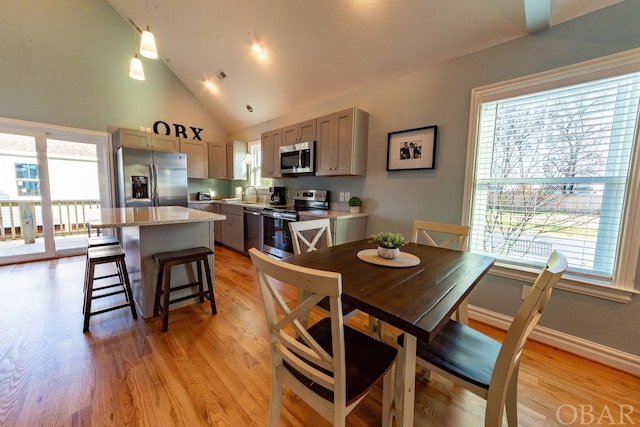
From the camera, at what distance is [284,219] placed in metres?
3.44

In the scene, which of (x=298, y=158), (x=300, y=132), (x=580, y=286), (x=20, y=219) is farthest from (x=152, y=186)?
(x=580, y=286)

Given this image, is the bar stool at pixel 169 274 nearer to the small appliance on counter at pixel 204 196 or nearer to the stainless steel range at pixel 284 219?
the stainless steel range at pixel 284 219

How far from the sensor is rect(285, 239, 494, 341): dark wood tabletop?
2.77ft

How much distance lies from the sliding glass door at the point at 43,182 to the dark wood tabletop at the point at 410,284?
4.67m

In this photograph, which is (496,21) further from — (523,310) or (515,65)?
(523,310)

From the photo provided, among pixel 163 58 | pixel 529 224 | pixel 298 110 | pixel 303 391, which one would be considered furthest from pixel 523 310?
pixel 163 58

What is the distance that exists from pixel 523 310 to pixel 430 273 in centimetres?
47

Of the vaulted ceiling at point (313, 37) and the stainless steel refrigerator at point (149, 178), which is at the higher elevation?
the vaulted ceiling at point (313, 37)

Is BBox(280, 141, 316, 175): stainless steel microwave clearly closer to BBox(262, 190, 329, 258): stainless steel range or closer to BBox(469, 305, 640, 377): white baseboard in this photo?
BBox(262, 190, 329, 258): stainless steel range

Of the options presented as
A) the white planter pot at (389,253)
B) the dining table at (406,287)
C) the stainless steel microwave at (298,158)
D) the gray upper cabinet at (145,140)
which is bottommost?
the dining table at (406,287)

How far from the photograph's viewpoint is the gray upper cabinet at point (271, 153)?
3.93 meters

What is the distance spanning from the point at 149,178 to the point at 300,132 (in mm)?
2697

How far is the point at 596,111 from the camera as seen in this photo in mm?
1784

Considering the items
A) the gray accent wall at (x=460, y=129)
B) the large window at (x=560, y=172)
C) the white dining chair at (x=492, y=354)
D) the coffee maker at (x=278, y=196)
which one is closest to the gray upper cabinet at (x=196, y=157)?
the coffee maker at (x=278, y=196)
